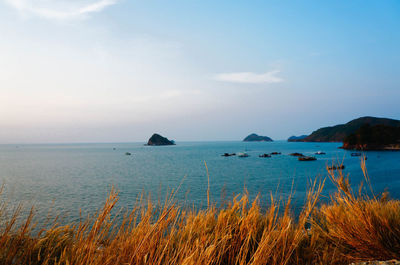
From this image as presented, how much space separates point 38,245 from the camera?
2893 millimetres

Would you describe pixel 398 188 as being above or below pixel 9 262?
below

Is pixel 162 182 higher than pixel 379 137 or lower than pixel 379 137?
lower

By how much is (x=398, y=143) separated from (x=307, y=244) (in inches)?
4204

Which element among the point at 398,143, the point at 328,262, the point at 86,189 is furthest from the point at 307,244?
the point at 398,143

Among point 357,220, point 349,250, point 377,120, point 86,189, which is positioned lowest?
point 86,189

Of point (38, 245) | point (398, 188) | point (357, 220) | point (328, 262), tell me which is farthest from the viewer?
point (398, 188)

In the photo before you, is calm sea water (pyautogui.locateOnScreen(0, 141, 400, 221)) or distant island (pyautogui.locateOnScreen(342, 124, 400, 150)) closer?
calm sea water (pyautogui.locateOnScreen(0, 141, 400, 221))

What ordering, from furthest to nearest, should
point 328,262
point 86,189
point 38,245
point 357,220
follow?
point 86,189 < point 357,220 < point 328,262 < point 38,245

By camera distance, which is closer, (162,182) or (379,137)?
(162,182)

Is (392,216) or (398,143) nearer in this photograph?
(392,216)

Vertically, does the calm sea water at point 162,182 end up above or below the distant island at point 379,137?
below

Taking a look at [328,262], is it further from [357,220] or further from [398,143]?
[398,143]

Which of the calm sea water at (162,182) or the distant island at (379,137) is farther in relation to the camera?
the distant island at (379,137)

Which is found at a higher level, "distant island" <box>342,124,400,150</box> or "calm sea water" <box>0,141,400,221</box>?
"distant island" <box>342,124,400,150</box>
